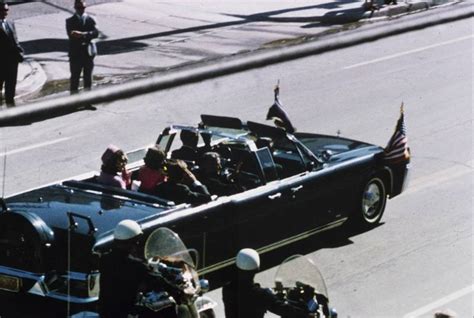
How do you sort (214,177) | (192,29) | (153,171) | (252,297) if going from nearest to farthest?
(252,297)
(153,171)
(214,177)
(192,29)

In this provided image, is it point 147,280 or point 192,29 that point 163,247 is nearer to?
point 147,280

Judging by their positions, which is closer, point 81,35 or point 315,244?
point 315,244

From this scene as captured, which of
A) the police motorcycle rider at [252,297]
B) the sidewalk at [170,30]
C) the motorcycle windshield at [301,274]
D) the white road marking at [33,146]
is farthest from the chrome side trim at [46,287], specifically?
the sidewalk at [170,30]

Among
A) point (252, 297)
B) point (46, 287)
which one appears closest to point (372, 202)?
point (46, 287)

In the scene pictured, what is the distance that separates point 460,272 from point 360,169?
1.59 meters

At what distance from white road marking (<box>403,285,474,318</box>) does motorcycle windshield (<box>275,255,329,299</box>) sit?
2.78 metres

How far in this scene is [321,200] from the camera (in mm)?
10742

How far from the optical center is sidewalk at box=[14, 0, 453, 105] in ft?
63.4

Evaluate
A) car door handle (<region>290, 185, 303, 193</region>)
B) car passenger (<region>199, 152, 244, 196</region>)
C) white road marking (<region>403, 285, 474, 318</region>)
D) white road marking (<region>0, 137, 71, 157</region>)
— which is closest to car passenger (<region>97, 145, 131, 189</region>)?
car passenger (<region>199, 152, 244, 196</region>)

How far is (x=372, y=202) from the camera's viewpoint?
11.5m

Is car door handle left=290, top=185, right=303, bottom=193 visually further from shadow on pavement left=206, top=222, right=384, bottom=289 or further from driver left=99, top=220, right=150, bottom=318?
driver left=99, top=220, right=150, bottom=318

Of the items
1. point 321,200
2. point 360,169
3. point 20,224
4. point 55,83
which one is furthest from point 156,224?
point 55,83

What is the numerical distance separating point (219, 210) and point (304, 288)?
302 centimetres

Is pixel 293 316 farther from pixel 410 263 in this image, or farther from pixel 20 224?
pixel 410 263
